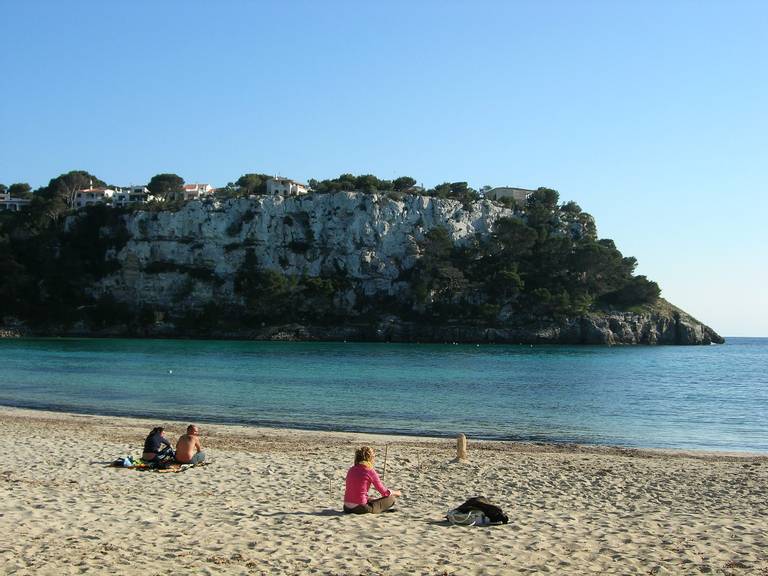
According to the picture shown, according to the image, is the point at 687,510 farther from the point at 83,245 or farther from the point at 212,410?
the point at 83,245

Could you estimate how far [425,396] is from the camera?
32031 millimetres

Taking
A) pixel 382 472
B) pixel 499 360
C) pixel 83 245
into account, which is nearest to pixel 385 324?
pixel 499 360

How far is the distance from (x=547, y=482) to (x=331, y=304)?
85033mm

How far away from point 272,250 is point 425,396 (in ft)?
236

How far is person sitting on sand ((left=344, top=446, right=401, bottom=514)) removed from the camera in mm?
9859

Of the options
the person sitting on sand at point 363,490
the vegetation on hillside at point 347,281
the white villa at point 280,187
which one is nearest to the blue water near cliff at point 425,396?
the person sitting on sand at point 363,490

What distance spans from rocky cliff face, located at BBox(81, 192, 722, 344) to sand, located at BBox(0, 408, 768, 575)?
8246 centimetres

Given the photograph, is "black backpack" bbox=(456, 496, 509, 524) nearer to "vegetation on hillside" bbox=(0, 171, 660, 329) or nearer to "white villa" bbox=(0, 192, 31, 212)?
"vegetation on hillside" bbox=(0, 171, 660, 329)

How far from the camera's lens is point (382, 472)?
13.9 meters

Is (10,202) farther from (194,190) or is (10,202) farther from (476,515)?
(476,515)

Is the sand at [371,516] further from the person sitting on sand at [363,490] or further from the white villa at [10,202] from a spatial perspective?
the white villa at [10,202]

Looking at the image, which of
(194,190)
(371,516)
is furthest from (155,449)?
(194,190)

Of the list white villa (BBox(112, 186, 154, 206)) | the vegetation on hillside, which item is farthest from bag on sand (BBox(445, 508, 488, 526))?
white villa (BBox(112, 186, 154, 206))

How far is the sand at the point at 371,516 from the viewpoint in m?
7.51
